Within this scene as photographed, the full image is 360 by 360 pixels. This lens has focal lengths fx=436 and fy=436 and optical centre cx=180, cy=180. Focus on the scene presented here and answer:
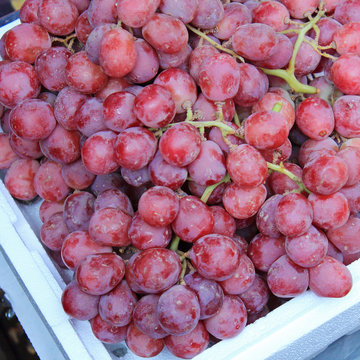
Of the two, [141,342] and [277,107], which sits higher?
[277,107]

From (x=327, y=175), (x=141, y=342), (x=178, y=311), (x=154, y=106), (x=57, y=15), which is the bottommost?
(x=141, y=342)

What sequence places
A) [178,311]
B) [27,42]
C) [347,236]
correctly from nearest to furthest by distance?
1. [178,311]
2. [347,236]
3. [27,42]

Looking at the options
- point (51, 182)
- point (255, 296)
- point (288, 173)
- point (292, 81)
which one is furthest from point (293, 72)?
point (51, 182)

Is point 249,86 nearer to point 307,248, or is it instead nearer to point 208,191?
point 208,191

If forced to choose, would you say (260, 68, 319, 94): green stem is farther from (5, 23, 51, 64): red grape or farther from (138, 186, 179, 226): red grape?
(5, 23, 51, 64): red grape

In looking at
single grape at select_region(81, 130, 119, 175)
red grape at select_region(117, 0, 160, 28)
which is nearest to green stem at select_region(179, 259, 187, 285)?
single grape at select_region(81, 130, 119, 175)

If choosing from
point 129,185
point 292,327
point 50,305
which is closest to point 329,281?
point 292,327

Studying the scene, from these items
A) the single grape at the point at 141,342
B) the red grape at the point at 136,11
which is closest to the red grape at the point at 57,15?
the red grape at the point at 136,11

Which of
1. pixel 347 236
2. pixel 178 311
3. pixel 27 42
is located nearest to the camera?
pixel 178 311

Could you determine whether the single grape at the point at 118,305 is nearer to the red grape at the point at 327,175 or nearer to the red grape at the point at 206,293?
the red grape at the point at 206,293
